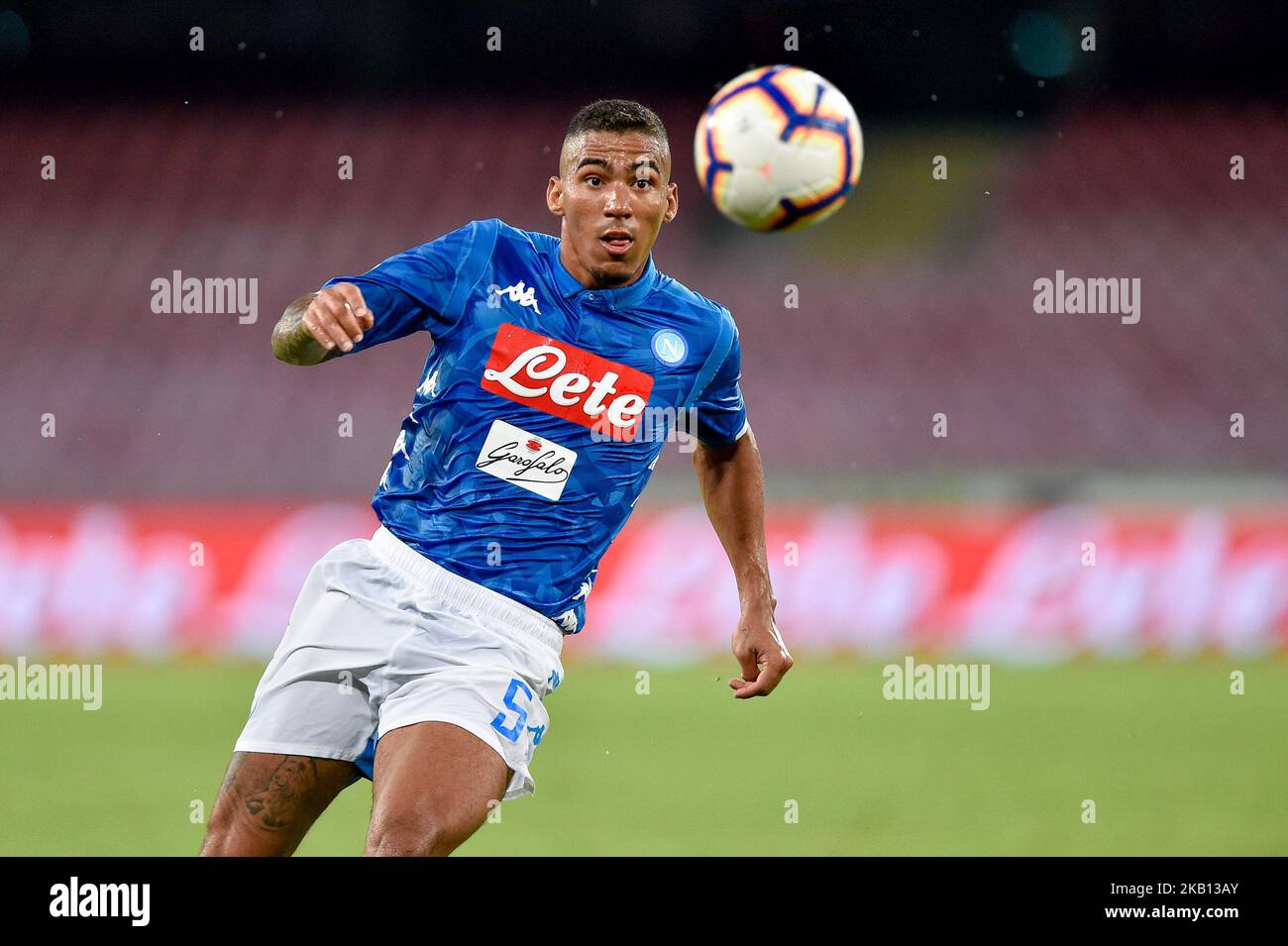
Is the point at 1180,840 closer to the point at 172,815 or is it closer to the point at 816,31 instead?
the point at 172,815

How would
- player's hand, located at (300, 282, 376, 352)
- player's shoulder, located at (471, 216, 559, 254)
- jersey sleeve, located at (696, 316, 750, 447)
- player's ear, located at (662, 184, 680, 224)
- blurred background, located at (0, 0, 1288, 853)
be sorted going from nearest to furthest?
player's hand, located at (300, 282, 376, 352), player's shoulder, located at (471, 216, 559, 254), player's ear, located at (662, 184, 680, 224), jersey sleeve, located at (696, 316, 750, 447), blurred background, located at (0, 0, 1288, 853)

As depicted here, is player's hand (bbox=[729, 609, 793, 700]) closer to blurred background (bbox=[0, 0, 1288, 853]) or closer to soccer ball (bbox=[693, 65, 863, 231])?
soccer ball (bbox=[693, 65, 863, 231])

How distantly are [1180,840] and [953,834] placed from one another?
3.06 feet

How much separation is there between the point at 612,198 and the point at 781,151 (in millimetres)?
809

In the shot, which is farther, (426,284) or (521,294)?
(521,294)

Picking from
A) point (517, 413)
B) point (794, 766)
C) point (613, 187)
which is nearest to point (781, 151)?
point (613, 187)

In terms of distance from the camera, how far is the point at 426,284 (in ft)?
13.3

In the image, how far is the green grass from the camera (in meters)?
6.10

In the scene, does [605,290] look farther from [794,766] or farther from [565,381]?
[794,766]

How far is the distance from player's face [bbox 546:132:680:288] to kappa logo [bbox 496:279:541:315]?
180 mm

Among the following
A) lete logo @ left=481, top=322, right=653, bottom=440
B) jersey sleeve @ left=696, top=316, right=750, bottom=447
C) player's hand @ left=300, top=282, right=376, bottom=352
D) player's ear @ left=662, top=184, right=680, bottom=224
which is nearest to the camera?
player's hand @ left=300, top=282, right=376, bottom=352

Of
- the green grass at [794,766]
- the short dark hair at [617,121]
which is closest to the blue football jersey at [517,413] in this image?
the short dark hair at [617,121]

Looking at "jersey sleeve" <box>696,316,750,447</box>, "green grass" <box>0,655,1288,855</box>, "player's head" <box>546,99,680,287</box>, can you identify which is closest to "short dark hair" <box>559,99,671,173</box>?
"player's head" <box>546,99,680,287</box>

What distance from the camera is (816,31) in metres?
18.4
